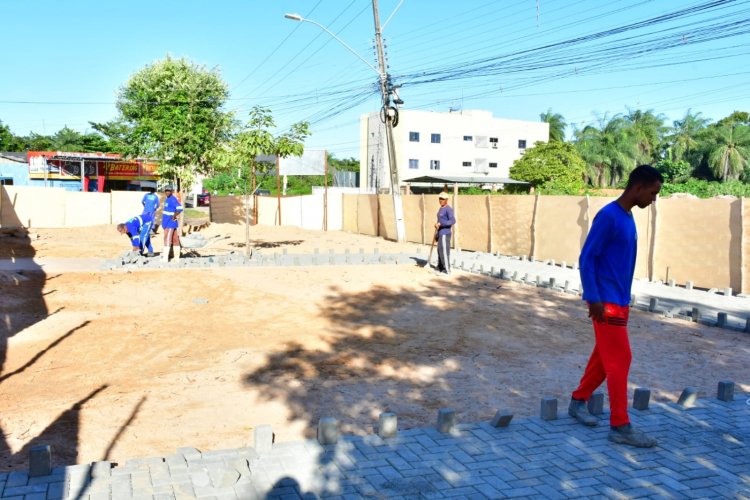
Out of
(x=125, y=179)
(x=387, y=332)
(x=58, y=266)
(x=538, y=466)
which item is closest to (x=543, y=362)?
(x=387, y=332)

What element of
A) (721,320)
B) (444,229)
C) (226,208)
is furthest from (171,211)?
(226,208)

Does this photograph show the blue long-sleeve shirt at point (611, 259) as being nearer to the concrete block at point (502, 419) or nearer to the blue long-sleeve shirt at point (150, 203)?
the concrete block at point (502, 419)

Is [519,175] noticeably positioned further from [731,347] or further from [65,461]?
[65,461]

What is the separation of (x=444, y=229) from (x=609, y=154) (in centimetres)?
4677

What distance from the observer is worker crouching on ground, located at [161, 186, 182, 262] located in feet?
42.9

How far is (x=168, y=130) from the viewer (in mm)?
15375

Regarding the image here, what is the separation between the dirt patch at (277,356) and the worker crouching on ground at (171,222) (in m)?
1.83

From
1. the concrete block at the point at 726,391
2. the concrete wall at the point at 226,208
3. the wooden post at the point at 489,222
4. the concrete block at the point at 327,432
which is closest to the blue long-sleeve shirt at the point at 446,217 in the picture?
the wooden post at the point at 489,222

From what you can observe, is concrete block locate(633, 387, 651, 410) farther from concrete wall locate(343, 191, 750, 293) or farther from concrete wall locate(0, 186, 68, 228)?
concrete wall locate(0, 186, 68, 228)

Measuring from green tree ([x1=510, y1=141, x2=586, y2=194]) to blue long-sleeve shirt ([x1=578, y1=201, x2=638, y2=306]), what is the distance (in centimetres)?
4136

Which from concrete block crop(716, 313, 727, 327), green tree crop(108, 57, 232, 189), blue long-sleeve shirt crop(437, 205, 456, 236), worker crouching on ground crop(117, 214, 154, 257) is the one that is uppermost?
green tree crop(108, 57, 232, 189)

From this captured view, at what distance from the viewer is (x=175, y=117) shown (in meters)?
16.2

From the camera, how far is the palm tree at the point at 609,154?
5378cm

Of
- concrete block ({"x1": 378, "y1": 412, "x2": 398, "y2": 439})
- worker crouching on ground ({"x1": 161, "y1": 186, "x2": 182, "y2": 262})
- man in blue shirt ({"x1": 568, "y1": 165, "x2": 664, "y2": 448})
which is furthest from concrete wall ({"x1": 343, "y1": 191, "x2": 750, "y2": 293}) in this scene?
concrete block ({"x1": 378, "y1": 412, "x2": 398, "y2": 439})
